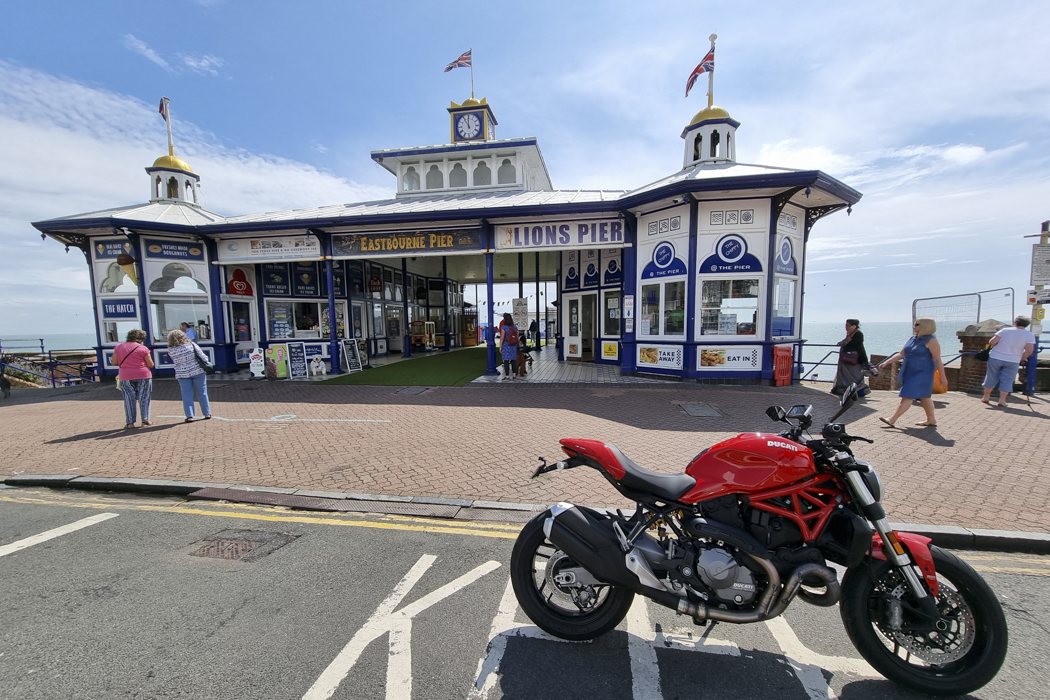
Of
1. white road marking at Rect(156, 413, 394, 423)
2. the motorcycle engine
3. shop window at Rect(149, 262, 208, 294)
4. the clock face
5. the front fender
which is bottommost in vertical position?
white road marking at Rect(156, 413, 394, 423)

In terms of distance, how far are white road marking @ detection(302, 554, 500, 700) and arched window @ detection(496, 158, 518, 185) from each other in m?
16.7

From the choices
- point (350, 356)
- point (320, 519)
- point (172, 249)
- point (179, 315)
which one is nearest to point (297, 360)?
point (350, 356)

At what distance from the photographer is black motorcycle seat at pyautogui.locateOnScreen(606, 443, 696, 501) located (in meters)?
2.32

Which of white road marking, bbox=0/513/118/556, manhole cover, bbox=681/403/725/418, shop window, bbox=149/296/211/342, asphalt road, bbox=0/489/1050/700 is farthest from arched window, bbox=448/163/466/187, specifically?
asphalt road, bbox=0/489/1050/700

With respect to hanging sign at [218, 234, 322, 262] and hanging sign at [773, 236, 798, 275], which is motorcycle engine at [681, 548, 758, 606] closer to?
hanging sign at [773, 236, 798, 275]

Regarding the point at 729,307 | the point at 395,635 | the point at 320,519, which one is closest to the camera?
the point at 395,635

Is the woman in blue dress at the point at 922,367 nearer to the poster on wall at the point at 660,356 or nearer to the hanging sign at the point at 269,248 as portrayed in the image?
the poster on wall at the point at 660,356

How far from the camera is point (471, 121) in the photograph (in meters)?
17.8

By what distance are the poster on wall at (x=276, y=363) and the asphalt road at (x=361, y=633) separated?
9494mm

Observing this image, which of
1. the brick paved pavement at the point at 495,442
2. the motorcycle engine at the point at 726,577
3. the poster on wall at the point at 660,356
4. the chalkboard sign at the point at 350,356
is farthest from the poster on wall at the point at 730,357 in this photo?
the chalkboard sign at the point at 350,356

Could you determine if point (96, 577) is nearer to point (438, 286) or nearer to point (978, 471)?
point (978, 471)

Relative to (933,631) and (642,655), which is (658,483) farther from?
(933,631)

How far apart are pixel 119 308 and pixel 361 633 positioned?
1574 centimetres

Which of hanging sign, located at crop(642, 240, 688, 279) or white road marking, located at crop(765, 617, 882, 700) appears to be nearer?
white road marking, located at crop(765, 617, 882, 700)
